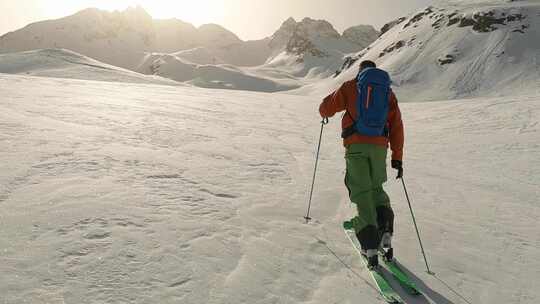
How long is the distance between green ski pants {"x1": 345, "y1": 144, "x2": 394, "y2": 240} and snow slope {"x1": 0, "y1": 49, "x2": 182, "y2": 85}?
37.0 meters

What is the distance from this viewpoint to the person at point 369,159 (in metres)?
4.45

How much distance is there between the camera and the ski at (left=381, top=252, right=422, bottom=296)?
3.98 meters

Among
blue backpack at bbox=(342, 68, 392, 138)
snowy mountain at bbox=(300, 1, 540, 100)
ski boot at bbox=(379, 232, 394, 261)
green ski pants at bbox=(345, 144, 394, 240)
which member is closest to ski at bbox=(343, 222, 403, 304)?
ski boot at bbox=(379, 232, 394, 261)

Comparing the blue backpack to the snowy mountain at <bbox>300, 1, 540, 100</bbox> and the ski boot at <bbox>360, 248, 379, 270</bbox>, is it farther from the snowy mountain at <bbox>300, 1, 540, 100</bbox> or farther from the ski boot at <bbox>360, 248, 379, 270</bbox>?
the snowy mountain at <bbox>300, 1, 540, 100</bbox>

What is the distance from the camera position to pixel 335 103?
4.98 metres

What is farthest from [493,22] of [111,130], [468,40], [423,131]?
[111,130]

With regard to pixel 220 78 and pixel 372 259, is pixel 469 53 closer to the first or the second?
pixel 372 259

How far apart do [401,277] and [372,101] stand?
1.97m

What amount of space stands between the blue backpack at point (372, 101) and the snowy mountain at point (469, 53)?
1485 inches

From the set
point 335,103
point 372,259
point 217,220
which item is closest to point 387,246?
point 372,259

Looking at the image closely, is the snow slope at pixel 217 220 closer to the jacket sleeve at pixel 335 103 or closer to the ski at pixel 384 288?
the ski at pixel 384 288

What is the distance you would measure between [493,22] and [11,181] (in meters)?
59.7

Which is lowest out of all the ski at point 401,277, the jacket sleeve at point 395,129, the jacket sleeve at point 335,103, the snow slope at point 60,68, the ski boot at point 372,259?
the ski at point 401,277

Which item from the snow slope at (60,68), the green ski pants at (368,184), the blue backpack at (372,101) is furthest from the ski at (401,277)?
the snow slope at (60,68)
